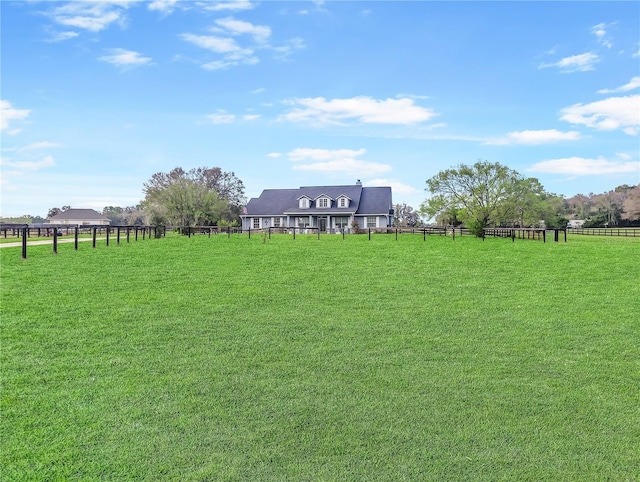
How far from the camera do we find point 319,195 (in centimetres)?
4638

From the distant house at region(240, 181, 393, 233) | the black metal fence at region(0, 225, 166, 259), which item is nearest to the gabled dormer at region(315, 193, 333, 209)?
the distant house at region(240, 181, 393, 233)

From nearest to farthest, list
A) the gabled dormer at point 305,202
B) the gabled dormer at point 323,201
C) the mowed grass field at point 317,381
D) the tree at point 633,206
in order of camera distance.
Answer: the mowed grass field at point 317,381
the gabled dormer at point 323,201
the gabled dormer at point 305,202
the tree at point 633,206

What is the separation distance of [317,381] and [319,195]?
1662 inches

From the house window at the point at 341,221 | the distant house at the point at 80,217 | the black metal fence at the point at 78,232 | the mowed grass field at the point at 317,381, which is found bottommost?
the mowed grass field at the point at 317,381

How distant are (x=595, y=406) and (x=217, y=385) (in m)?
3.56

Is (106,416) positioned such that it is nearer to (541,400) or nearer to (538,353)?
(541,400)

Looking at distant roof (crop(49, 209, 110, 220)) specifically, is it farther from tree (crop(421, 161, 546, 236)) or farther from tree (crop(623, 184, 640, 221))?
tree (crop(623, 184, 640, 221))

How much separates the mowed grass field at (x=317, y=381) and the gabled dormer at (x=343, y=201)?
36.9 meters

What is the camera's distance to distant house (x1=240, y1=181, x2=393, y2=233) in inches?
1750

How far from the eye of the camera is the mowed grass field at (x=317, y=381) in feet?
11.2

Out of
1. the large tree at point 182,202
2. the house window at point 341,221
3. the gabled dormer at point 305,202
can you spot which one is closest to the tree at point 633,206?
the house window at point 341,221

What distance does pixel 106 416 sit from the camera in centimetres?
393

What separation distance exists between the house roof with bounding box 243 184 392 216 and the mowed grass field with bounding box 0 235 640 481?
36.4 meters

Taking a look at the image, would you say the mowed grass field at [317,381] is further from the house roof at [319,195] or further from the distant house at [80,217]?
the distant house at [80,217]
